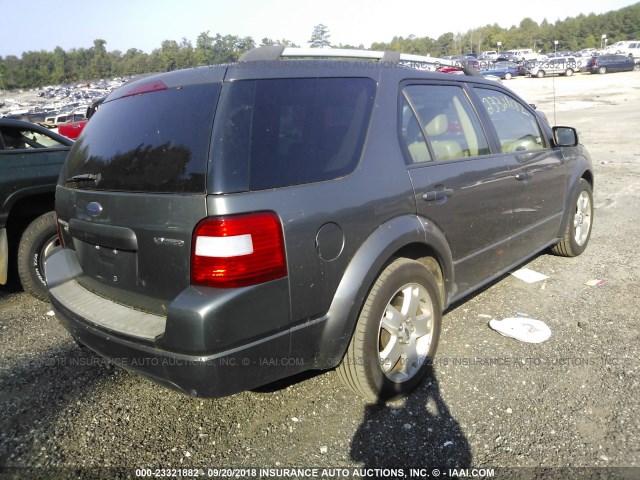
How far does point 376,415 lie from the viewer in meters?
2.68

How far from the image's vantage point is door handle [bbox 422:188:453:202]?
2814 mm

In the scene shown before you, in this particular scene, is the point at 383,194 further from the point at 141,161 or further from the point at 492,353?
the point at 492,353

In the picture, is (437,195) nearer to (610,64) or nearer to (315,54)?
(315,54)

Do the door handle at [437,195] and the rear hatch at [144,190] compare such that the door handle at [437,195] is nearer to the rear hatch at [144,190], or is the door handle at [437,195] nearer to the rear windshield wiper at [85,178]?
the rear hatch at [144,190]

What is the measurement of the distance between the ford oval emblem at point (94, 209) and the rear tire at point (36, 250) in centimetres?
220

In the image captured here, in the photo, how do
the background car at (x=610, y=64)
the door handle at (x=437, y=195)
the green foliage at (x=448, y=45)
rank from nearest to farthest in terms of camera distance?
the door handle at (x=437, y=195)
the background car at (x=610, y=64)
the green foliage at (x=448, y=45)

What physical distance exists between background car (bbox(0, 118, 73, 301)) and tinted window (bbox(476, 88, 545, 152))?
3.70 metres

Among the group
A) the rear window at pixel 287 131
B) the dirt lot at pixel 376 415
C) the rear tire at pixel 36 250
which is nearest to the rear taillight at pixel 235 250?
the rear window at pixel 287 131

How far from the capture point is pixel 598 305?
3.87 m

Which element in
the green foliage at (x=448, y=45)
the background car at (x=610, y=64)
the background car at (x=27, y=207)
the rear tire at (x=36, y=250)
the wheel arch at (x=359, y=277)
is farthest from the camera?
the green foliage at (x=448, y=45)

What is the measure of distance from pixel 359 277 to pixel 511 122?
7.65 ft

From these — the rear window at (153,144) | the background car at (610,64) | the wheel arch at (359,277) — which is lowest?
the wheel arch at (359,277)

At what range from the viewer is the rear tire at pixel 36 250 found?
425 centimetres

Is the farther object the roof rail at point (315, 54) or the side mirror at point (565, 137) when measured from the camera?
the side mirror at point (565, 137)
